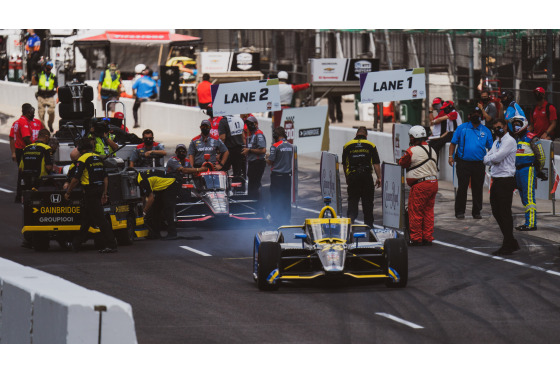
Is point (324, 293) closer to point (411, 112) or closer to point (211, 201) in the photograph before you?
point (211, 201)

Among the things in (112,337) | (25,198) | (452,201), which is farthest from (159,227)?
(112,337)

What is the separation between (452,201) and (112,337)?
587 inches

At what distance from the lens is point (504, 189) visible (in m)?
18.0

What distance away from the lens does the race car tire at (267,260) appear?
14906mm

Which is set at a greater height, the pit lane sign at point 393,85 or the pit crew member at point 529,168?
the pit lane sign at point 393,85

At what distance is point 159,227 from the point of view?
Answer: 65.7ft

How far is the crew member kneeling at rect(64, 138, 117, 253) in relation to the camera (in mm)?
18078

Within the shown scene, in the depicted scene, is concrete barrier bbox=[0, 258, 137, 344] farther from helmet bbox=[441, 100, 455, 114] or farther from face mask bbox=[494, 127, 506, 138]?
helmet bbox=[441, 100, 455, 114]

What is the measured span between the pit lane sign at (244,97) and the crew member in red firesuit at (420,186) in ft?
15.8

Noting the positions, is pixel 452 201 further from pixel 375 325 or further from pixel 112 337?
pixel 112 337

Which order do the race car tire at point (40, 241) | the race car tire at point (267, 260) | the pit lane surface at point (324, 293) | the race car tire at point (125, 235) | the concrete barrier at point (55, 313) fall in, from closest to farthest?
the concrete barrier at point (55, 313), the pit lane surface at point (324, 293), the race car tire at point (267, 260), the race car tire at point (40, 241), the race car tire at point (125, 235)

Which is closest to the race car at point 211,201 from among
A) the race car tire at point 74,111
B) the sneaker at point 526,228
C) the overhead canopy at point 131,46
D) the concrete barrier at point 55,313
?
the race car tire at point 74,111

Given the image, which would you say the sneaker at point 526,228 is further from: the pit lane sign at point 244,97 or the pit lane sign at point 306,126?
the pit lane sign at point 306,126

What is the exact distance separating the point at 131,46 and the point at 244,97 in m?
21.7
